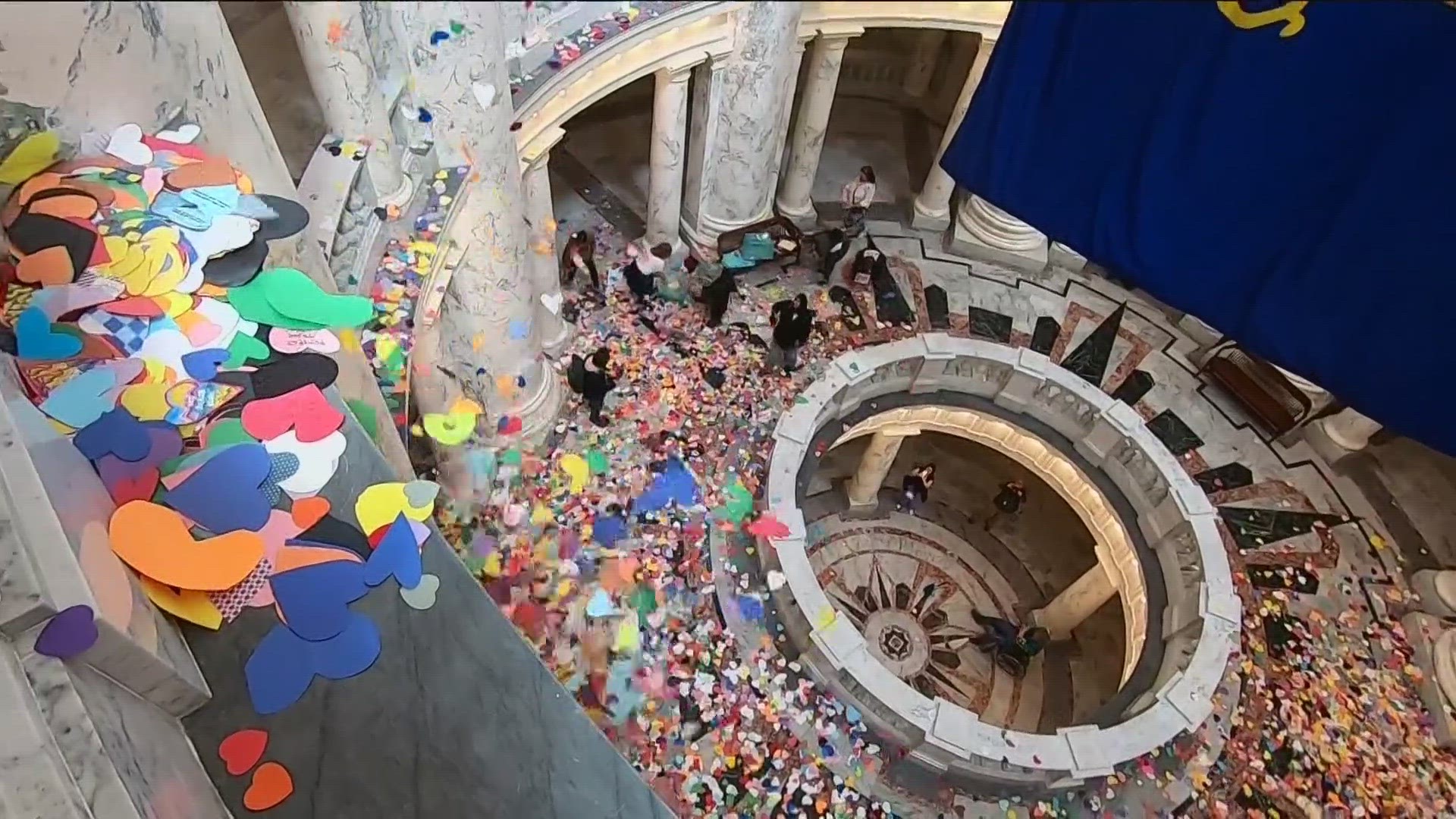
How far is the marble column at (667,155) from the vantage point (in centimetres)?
934

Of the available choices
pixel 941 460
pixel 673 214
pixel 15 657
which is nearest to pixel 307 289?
pixel 15 657

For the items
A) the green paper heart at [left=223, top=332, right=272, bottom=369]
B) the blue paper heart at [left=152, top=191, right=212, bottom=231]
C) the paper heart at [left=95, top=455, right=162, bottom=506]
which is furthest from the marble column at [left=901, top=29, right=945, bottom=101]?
the paper heart at [left=95, top=455, right=162, bottom=506]

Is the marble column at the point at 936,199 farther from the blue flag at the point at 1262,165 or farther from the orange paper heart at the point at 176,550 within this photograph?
the orange paper heart at the point at 176,550

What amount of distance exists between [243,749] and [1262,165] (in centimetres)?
667

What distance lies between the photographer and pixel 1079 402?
32.8 ft

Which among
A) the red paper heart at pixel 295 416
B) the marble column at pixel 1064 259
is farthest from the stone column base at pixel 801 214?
the red paper heart at pixel 295 416

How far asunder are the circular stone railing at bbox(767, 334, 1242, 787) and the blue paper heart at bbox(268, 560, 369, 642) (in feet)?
16.8

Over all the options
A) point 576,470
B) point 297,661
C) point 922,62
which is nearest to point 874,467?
point 576,470

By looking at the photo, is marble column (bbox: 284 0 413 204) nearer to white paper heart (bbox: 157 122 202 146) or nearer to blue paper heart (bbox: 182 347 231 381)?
white paper heart (bbox: 157 122 202 146)

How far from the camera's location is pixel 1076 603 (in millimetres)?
11758

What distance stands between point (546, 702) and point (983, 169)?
17.9ft

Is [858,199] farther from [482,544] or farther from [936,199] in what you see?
[482,544]

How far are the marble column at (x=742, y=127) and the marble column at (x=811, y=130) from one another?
0.57 meters

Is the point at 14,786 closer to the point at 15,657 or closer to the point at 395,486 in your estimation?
the point at 15,657
